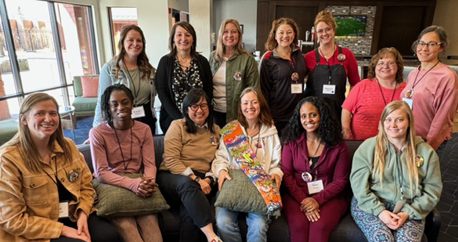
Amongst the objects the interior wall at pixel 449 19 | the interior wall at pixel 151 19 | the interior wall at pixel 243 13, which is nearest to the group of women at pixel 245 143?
the interior wall at pixel 151 19

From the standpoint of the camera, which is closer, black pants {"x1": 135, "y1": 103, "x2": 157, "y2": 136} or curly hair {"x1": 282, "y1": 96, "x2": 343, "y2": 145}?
curly hair {"x1": 282, "y1": 96, "x2": 343, "y2": 145}

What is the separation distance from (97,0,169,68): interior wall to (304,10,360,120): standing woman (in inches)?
179

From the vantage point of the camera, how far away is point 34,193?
4.98ft

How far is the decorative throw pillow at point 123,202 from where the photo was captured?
1715 millimetres

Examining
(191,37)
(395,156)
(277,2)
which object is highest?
(277,2)

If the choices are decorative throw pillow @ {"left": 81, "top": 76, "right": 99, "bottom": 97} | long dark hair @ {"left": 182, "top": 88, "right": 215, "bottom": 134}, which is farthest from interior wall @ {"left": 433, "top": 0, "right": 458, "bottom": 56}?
decorative throw pillow @ {"left": 81, "top": 76, "right": 99, "bottom": 97}

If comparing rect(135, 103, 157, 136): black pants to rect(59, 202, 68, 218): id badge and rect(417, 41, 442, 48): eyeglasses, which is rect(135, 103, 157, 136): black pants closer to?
rect(59, 202, 68, 218): id badge

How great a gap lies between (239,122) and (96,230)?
120 cm

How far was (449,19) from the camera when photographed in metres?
7.74

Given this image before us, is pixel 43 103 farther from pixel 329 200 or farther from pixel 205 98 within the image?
pixel 329 200

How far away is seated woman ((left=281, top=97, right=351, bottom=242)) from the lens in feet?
6.18

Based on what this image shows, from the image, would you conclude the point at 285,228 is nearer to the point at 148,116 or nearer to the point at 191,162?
the point at 191,162

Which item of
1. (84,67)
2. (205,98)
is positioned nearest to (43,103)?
(205,98)

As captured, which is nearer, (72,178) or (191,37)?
(72,178)
